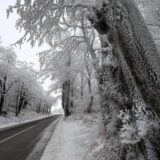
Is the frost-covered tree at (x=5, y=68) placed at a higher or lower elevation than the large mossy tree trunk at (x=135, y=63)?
higher

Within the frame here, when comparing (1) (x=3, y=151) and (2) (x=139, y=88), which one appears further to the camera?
(1) (x=3, y=151)

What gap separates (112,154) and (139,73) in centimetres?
251

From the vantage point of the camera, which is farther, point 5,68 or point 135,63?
point 5,68

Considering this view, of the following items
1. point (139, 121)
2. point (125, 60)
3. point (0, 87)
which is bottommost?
point (139, 121)

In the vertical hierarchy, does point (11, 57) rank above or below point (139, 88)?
above

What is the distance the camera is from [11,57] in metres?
26.8

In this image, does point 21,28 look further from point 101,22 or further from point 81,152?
point 81,152

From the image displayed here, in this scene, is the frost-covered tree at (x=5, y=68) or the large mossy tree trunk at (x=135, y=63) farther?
the frost-covered tree at (x=5, y=68)

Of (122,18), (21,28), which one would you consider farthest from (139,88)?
(21,28)

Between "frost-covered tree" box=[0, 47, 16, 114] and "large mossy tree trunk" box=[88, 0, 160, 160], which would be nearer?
"large mossy tree trunk" box=[88, 0, 160, 160]

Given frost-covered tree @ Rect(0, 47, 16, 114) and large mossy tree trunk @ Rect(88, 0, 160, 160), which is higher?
frost-covered tree @ Rect(0, 47, 16, 114)

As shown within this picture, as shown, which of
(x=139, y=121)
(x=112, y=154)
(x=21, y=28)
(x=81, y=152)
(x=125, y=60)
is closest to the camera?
(x=139, y=121)

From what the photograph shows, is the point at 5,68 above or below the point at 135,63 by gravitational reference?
above

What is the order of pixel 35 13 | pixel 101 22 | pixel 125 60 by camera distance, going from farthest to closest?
pixel 35 13 < pixel 101 22 < pixel 125 60
